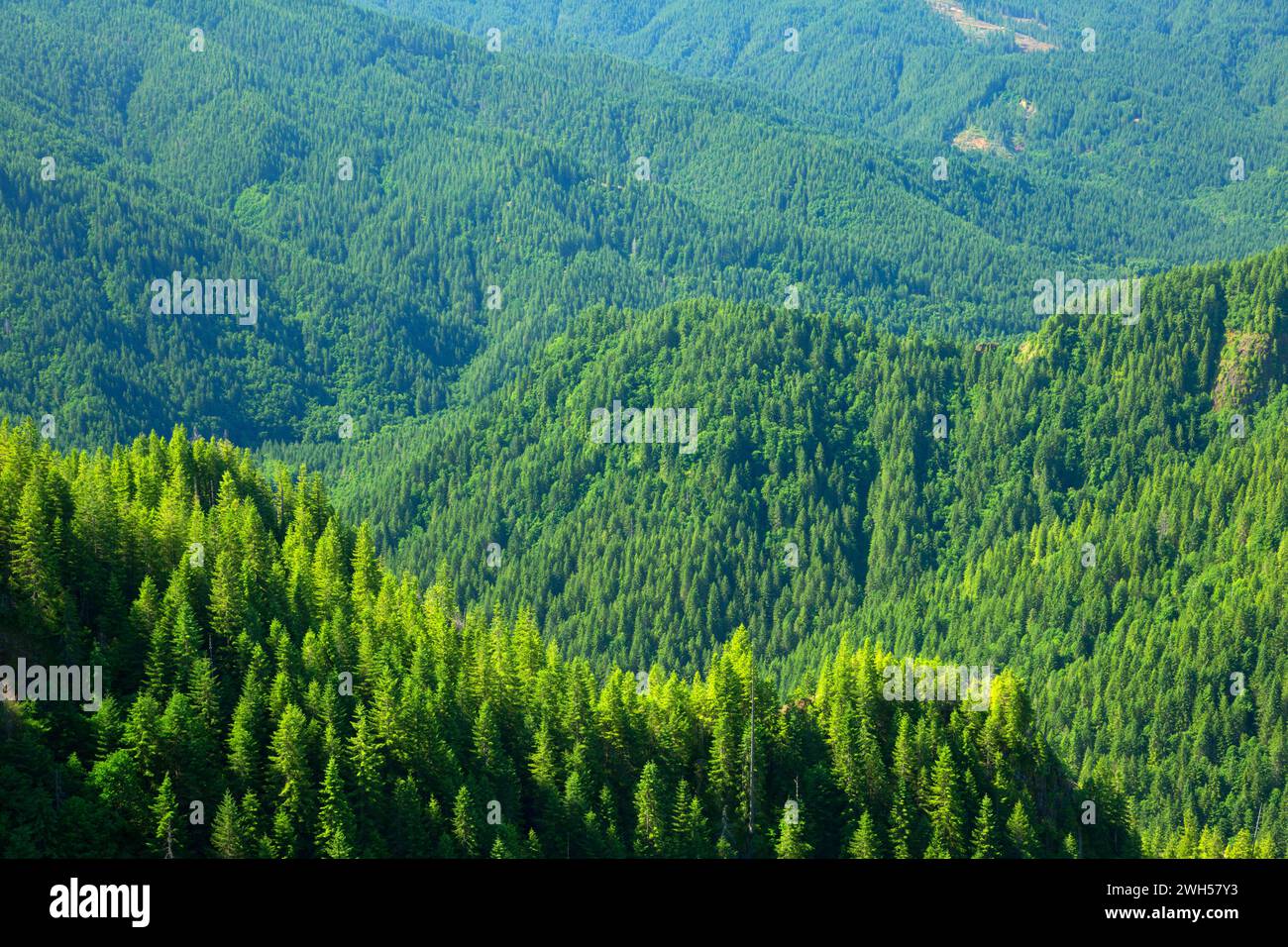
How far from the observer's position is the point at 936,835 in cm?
13962

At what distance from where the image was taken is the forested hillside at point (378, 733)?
113 metres

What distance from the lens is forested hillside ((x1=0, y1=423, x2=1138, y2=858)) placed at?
372ft

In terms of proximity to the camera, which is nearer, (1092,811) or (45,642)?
(45,642)

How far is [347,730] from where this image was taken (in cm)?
12562

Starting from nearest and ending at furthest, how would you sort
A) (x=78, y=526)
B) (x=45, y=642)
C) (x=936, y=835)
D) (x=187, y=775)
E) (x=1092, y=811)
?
(x=187, y=775)
(x=45, y=642)
(x=78, y=526)
(x=936, y=835)
(x=1092, y=811)

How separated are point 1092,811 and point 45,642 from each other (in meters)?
88.2

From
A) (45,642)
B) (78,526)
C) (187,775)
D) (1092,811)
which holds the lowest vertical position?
(1092,811)

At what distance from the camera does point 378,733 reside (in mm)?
125625
